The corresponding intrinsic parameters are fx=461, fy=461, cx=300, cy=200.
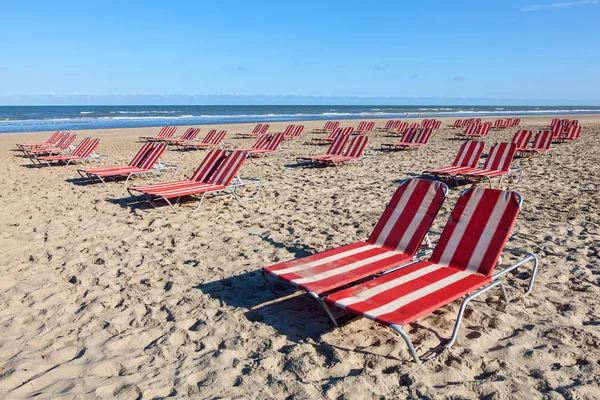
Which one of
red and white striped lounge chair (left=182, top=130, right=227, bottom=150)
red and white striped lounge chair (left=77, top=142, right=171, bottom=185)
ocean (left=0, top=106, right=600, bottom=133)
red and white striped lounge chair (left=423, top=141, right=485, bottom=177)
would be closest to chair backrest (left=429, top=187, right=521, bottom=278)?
red and white striped lounge chair (left=423, top=141, right=485, bottom=177)

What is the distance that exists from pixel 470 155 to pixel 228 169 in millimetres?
4547

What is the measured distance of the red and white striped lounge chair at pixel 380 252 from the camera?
10.3ft

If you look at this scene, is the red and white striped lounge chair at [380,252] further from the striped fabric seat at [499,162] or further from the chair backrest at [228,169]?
the striped fabric seat at [499,162]

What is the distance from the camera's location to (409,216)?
395cm

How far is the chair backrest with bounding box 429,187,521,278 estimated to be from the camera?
11.0 feet

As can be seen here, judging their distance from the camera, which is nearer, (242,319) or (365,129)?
(242,319)

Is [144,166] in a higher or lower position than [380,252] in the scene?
higher

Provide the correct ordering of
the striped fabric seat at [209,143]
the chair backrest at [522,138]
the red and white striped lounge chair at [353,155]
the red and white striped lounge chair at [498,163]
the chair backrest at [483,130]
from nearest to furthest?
the red and white striped lounge chair at [498,163] → the red and white striped lounge chair at [353,155] → the chair backrest at [522,138] → the striped fabric seat at [209,143] → the chair backrest at [483,130]

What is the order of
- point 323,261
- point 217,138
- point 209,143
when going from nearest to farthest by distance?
point 323,261
point 209,143
point 217,138

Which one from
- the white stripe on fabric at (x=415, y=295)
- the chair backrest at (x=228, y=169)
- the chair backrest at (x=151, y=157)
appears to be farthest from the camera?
the chair backrest at (x=151, y=157)

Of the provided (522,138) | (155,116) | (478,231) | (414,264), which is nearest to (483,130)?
(522,138)

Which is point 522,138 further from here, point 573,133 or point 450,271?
point 450,271

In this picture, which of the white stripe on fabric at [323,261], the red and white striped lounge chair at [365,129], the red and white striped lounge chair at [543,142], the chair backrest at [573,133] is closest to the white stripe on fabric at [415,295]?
the white stripe on fabric at [323,261]

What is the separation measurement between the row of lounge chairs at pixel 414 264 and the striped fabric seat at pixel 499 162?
13.1 feet
